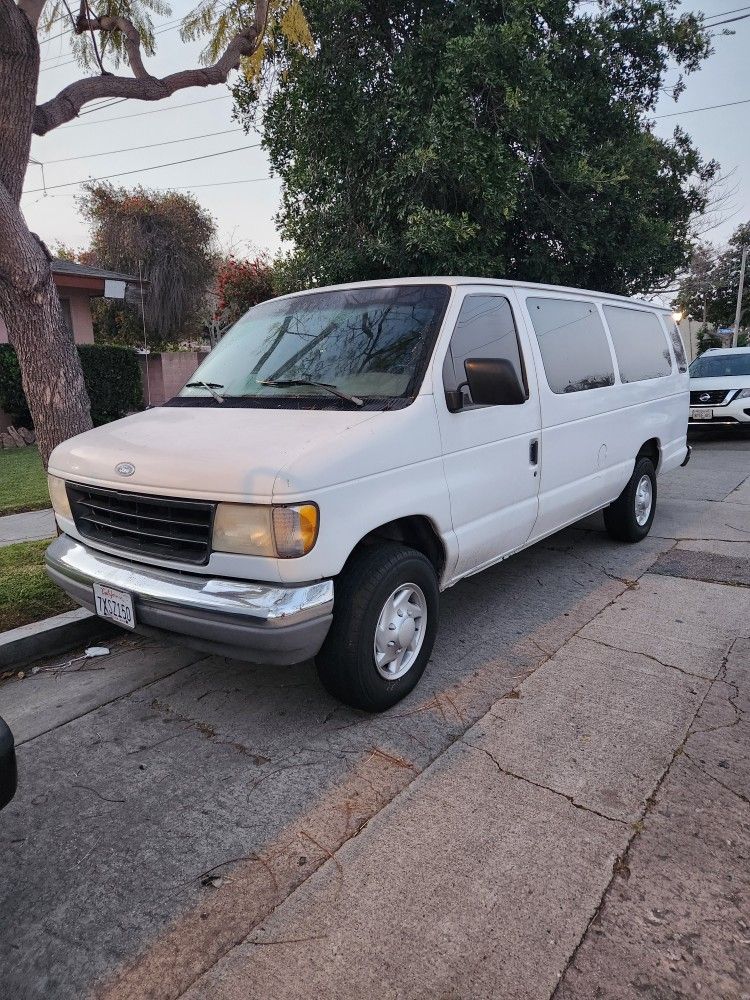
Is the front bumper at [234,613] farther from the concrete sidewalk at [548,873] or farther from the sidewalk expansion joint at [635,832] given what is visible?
the sidewalk expansion joint at [635,832]

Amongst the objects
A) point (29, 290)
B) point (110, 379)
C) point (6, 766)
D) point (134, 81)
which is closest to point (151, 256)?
point (110, 379)

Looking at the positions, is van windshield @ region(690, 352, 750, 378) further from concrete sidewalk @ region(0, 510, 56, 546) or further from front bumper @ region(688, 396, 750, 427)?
concrete sidewalk @ region(0, 510, 56, 546)

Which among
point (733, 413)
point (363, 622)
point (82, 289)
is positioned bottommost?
point (733, 413)

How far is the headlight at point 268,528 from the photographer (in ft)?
8.64

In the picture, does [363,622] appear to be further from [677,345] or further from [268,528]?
[677,345]

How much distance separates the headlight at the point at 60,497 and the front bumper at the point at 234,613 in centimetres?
69

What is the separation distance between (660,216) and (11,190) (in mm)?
9692

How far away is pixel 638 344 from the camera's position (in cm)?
564

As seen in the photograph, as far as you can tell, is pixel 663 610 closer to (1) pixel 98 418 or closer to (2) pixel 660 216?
(2) pixel 660 216

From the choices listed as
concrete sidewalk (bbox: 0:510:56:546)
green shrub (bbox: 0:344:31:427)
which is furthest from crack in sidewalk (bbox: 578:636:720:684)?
green shrub (bbox: 0:344:31:427)

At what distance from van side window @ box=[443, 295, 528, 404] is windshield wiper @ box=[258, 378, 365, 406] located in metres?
0.50

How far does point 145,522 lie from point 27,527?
419cm

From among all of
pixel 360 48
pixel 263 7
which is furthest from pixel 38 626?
pixel 360 48

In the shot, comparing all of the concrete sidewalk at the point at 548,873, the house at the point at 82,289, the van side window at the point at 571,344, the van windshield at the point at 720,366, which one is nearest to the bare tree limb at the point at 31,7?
the van side window at the point at 571,344
